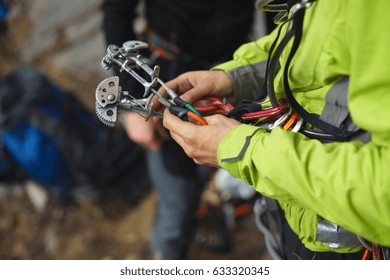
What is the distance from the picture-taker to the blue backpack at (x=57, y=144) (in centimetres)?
273

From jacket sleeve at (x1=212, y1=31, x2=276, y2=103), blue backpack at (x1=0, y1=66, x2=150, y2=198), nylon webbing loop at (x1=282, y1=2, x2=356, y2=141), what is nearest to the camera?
nylon webbing loop at (x1=282, y1=2, x2=356, y2=141)

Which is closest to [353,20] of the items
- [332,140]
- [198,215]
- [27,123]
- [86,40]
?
[332,140]

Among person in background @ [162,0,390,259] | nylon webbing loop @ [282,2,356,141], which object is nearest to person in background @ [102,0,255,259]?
person in background @ [162,0,390,259]

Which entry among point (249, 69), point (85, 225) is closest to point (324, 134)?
point (249, 69)

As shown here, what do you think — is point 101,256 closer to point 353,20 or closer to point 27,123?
point 27,123

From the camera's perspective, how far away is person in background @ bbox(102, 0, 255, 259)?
1.83 m

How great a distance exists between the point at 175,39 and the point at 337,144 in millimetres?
1112

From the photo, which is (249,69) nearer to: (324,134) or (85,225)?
(324,134)

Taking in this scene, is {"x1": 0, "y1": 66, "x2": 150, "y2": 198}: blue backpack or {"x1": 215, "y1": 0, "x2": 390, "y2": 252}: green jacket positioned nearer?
{"x1": 215, "y1": 0, "x2": 390, "y2": 252}: green jacket

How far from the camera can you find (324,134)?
41.6 inches

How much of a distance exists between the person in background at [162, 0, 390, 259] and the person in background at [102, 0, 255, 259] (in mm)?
612

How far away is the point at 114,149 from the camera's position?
301 cm

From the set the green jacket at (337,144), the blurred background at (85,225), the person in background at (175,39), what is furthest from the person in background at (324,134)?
the blurred background at (85,225)

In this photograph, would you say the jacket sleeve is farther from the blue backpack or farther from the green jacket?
the blue backpack
